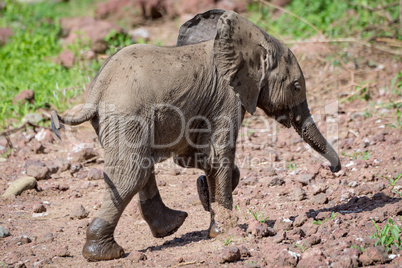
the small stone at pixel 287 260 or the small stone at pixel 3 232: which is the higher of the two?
the small stone at pixel 287 260

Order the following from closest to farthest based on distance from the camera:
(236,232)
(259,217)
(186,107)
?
(186,107) → (236,232) → (259,217)

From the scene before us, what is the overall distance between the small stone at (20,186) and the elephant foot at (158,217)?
1.86 m

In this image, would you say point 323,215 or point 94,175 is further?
point 94,175

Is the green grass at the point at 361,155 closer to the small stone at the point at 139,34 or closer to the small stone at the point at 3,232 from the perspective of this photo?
the small stone at the point at 3,232

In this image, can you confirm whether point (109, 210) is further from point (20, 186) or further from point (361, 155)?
point (361, 155)

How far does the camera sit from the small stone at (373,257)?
3670mm

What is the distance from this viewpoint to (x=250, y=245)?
417 centimetres

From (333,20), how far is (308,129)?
19.9 ft

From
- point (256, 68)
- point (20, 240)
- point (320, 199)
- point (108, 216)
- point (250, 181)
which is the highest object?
point (256, 68)

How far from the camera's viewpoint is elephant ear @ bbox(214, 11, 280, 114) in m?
4.25

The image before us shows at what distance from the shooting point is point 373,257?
3.67 meters

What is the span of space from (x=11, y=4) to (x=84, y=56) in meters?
4.60

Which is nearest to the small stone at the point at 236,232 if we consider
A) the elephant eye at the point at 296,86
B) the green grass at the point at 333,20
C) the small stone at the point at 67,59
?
the elephant eye at the point at 296,86

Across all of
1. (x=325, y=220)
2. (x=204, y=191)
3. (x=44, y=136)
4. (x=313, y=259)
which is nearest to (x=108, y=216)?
(x=204, y=191)
